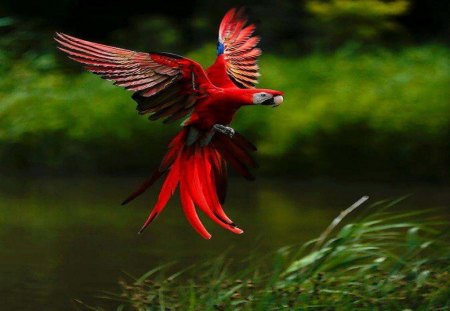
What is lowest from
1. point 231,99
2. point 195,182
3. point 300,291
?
point 300,291

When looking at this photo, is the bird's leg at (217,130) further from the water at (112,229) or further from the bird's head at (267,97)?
the water at (112,229)

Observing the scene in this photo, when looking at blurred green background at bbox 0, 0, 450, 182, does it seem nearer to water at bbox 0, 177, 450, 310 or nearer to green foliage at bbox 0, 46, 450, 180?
green foliage at bbox 0, 46, 450, 180

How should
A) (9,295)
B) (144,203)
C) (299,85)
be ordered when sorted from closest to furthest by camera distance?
(9,295), (144,203), (299,85)

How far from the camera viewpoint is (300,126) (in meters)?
11.2

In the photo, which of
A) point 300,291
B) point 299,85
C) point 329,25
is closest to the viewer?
point 300,291

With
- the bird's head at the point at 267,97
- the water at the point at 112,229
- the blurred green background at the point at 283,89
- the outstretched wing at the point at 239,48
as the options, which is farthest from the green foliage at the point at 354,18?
the bird's head at the point at 267,97

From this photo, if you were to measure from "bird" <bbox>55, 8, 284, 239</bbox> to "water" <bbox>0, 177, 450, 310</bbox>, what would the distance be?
268cm

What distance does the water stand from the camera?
6645 mm

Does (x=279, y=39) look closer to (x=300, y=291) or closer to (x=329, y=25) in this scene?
(x=329, y=25)

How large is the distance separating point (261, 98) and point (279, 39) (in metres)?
11.3

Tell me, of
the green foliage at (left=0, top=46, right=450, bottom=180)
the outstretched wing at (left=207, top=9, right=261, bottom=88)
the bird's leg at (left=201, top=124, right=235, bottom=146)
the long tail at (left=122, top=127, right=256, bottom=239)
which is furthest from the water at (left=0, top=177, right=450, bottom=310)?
the bird's leg at (left=201, top=124, right=235, bottom=146)

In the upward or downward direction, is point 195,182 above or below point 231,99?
below

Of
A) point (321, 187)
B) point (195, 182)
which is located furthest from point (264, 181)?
point (195, 182)

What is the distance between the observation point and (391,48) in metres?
14.5
